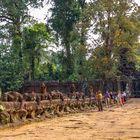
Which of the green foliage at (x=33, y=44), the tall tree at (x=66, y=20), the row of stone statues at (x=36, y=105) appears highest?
the tall tree at (x=66, y=20)

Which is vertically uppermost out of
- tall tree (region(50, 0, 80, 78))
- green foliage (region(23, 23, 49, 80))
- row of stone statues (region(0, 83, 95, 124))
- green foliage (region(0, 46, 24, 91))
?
tall tree (region(50, 0, 80, 78))

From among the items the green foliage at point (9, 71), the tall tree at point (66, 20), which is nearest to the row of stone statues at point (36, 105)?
the green foliage at point (9, 71)

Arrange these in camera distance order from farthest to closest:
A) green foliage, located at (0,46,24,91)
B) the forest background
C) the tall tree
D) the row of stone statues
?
1. the tall tree
2. the forest background
3. green foliage, located at (0,46,24,91)
4. the row of stone statues

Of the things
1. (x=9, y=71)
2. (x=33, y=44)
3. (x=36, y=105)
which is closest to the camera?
(x=36, y=105)

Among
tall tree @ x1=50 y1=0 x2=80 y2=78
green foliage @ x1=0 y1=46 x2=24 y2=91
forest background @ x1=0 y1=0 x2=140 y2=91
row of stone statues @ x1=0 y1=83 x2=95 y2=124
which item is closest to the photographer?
row of stone statues @ x1=0 y1=83 x2=95 y2=124

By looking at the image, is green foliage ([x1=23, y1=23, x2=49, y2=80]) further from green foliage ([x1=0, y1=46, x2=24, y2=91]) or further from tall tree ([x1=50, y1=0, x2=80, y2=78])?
green foliage ([x1=0, y1=46, x2=24, y2=91])

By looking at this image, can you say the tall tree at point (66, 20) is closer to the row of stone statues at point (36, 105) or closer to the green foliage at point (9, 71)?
the green foliage at point (9, 71)

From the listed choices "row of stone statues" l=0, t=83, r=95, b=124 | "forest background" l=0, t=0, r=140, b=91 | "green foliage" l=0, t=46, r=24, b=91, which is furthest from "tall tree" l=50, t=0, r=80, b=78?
"row of stone statues" l=0, t=83, r=95, b=124

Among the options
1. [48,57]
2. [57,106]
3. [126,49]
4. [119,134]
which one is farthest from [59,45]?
[119,134]

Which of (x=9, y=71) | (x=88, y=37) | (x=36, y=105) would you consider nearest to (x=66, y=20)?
(x=88, y=37)

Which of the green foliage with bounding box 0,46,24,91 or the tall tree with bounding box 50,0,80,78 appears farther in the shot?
the tall tree with bounding box 50,0,80,78

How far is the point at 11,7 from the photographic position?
40906 mm

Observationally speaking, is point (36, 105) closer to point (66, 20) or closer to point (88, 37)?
point (88, 37)

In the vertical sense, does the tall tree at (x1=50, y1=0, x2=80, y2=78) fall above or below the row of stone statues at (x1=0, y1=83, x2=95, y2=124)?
above
